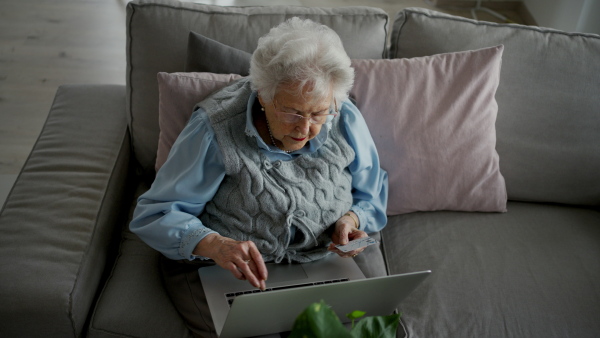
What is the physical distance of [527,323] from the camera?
64.7 inches

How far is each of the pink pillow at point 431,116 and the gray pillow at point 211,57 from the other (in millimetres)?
351

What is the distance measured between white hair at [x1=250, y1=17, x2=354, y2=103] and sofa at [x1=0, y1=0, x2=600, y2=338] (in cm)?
34

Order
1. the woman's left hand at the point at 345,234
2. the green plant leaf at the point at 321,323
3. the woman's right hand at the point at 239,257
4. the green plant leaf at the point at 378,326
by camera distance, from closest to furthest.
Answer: the green plant leaf at the point at 321,323, the green plant leaf at the point at 378,326, the woman's right hand at the point at 239,257, the woman's left hand at the point at 345,234

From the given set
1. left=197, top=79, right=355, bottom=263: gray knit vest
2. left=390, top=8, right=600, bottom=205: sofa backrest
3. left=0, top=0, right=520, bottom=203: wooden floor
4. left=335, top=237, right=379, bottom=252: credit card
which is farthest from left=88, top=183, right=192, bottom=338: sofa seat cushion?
left=0, top=0, right=520, bottom=203: wooden floor

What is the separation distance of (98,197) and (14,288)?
0.36 meters

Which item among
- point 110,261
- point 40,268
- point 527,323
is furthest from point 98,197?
point 527,323

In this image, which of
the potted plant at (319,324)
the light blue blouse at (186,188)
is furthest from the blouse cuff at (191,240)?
the potted plant at (319,324)

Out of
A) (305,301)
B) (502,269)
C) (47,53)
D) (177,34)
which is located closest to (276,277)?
(305,301)

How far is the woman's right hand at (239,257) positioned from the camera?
1394 mm

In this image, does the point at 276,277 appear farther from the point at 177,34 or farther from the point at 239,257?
the point at 177,34

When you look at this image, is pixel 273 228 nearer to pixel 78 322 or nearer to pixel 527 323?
pixel 78 322

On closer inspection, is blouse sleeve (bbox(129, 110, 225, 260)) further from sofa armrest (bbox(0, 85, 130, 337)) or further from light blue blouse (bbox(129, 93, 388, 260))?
sofa armrest (bbox(0, 85, 130, 337))

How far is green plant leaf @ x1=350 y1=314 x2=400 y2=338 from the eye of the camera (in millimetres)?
929

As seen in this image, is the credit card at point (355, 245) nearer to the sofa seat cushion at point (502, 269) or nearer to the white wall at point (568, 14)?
the sofa seat cushion at point (502, 269)
